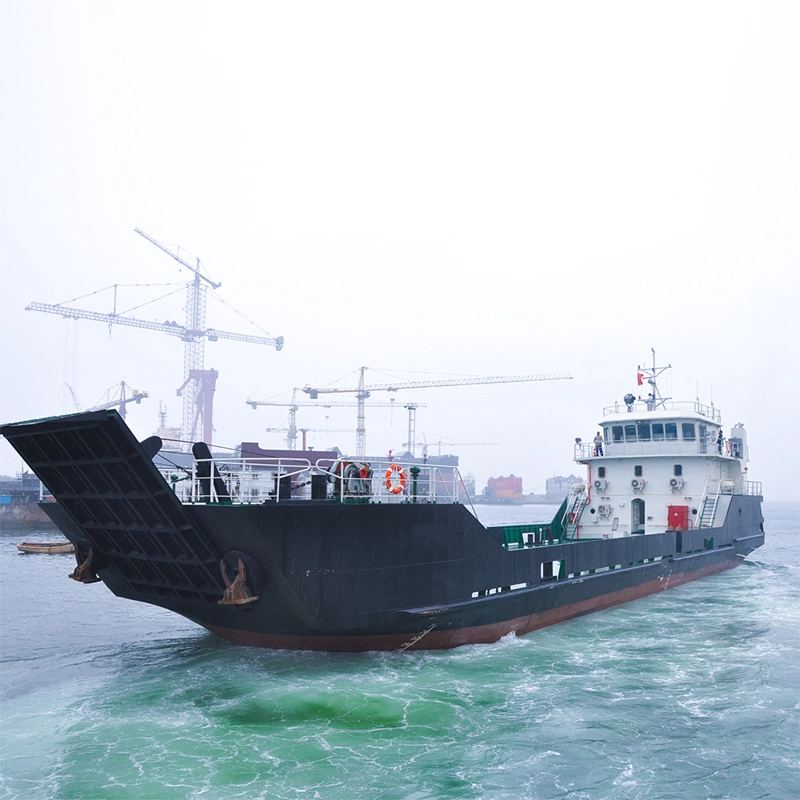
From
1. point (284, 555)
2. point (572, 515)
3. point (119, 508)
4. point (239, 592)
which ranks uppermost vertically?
point (119, 508)

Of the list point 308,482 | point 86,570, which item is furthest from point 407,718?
point 86,570

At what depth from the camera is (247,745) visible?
11.2 m

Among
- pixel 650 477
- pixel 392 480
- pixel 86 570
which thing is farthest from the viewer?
pixel 650 477

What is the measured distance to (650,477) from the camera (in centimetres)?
3062

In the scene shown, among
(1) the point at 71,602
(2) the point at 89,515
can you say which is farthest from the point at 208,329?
(2) the point at 89,515

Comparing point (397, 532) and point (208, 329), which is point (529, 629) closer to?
point (397, 532)

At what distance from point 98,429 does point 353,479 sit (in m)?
5.24

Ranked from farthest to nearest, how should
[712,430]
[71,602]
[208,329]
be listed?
[208,329] → [712,430] → [71,602]

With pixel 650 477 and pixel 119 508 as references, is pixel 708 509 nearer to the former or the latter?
pixel 650 477

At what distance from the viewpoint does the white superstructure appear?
98.7 feet

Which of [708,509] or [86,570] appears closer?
[86,570]

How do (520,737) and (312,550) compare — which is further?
(312,550)

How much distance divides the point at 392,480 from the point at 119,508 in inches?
236

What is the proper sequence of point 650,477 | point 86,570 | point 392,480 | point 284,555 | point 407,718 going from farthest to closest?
point 650,477 → point 86,570 → point 392,480 → point 284,555 → point 407,718
